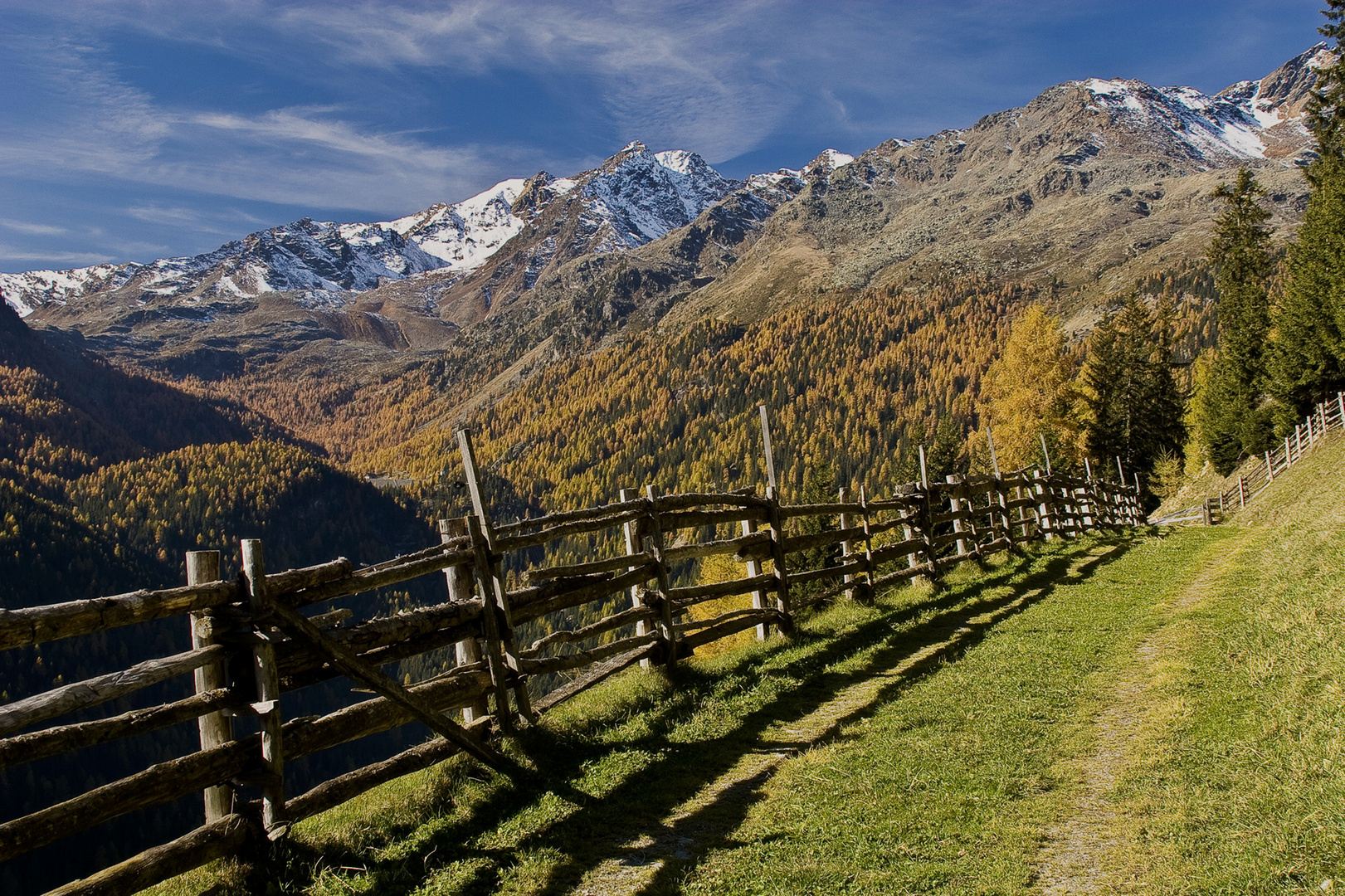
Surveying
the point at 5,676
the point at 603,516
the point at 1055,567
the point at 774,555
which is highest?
the point at 603,516

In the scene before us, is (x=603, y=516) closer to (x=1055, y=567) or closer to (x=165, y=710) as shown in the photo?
(x=165, y=710)

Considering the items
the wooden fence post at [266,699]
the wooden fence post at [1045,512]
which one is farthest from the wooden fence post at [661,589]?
the wooden fence post at [1045,512]

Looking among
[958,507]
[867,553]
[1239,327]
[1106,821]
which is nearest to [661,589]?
[1106,821]

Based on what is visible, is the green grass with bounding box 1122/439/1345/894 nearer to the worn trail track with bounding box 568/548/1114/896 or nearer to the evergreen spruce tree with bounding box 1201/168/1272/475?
the worn trail track with bounding box 568/548/1114/896

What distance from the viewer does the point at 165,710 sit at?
19.8ft

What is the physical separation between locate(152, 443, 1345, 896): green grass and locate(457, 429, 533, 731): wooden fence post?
443 mm

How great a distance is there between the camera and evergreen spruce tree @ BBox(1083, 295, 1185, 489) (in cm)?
5552

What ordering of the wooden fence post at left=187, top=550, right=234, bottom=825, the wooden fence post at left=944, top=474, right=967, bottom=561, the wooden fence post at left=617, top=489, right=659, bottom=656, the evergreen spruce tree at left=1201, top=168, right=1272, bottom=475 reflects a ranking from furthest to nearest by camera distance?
the evergreen spruce tree at left=1201, top=168, right=1272, bottom=475, the wooden fence post at left=944, top=474, right=967, bottom=561, the wooden fence post at left=617, top=489, right=659, bottom=656, the wooden fence post at left=187, top=550, right=234, bottom=825

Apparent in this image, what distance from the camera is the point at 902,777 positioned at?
7.37m

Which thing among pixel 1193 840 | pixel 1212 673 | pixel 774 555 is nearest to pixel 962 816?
pixel 1193 840

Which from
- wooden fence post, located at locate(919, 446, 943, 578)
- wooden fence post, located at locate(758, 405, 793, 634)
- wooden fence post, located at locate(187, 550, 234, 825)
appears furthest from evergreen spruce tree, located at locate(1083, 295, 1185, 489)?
wooden fence post, located at locate(187, 550, 234, 825)

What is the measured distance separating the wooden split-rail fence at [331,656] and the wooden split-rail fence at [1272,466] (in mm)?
28857

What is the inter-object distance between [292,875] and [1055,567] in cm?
1875

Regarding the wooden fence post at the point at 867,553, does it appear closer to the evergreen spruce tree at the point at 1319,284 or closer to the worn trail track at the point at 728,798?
the worn trail track at the point at 728,798
